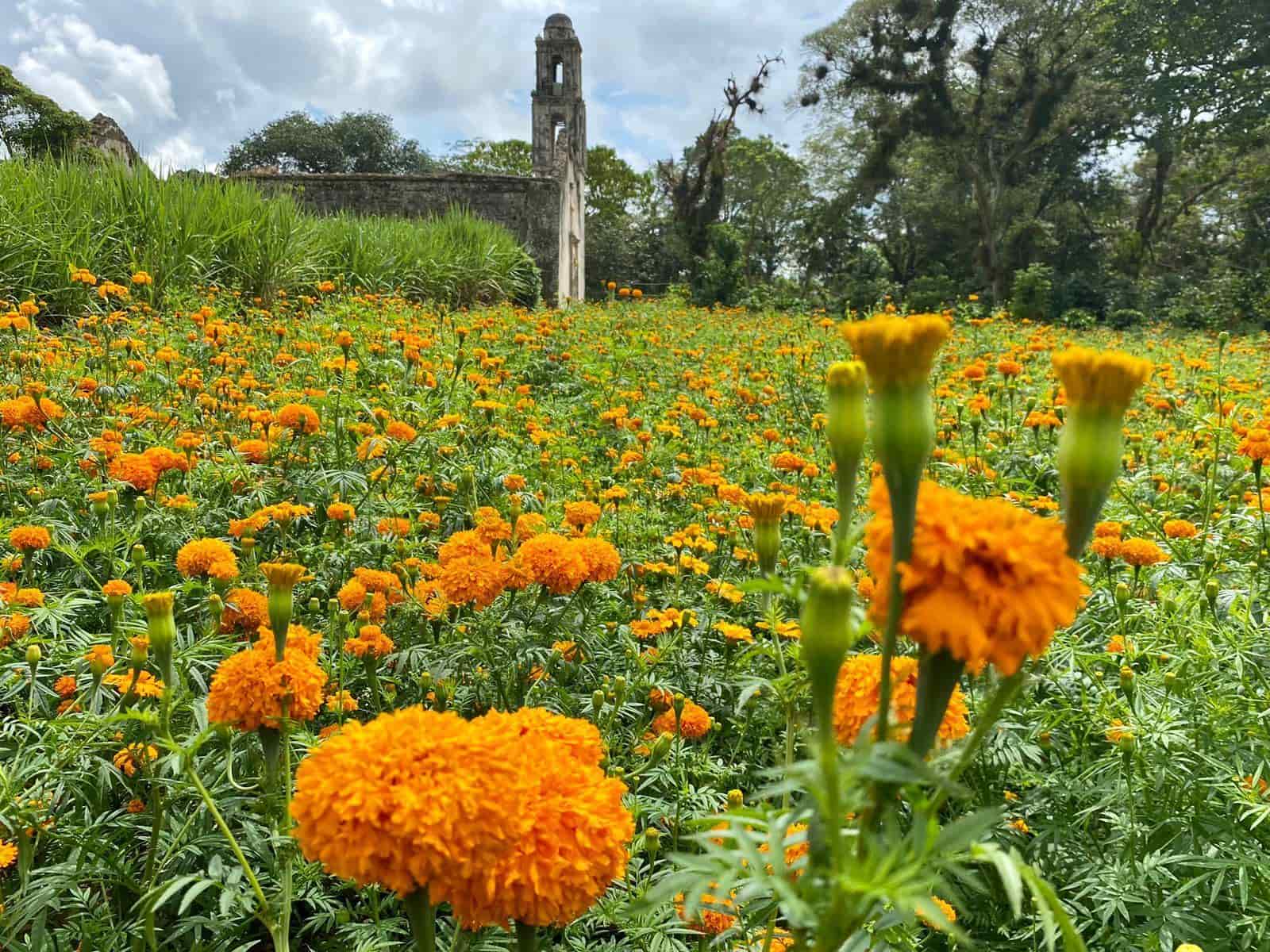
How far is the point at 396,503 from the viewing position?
2.47 meters

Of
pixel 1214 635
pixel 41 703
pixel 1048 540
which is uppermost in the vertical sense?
pixel 1048 540

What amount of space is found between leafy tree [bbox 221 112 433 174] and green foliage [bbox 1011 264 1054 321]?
29.6m

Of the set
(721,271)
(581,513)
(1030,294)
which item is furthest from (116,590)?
(721,271)

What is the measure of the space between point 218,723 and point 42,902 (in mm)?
593

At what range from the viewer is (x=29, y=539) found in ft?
6.27

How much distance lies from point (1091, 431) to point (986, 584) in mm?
195

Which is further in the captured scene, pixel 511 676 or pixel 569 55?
pixel 569 55

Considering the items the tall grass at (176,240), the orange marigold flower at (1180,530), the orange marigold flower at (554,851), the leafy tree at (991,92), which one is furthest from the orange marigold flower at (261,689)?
the leafy tree at (991,92)

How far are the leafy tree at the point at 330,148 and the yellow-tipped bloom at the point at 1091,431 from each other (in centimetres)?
4037

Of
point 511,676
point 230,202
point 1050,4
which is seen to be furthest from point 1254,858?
point 1050,4

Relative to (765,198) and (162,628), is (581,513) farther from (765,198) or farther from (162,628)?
(765,198)

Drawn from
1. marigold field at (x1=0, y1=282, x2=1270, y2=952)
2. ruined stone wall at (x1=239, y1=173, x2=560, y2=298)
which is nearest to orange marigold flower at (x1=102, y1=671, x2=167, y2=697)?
marigold field at (x1=0, y1=282, x2=1270, y2=952)

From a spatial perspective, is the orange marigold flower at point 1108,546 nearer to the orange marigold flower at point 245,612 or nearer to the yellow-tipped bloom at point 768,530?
the yellow-tipped bloom at point 768,530

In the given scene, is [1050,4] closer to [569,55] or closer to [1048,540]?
[569,55]
